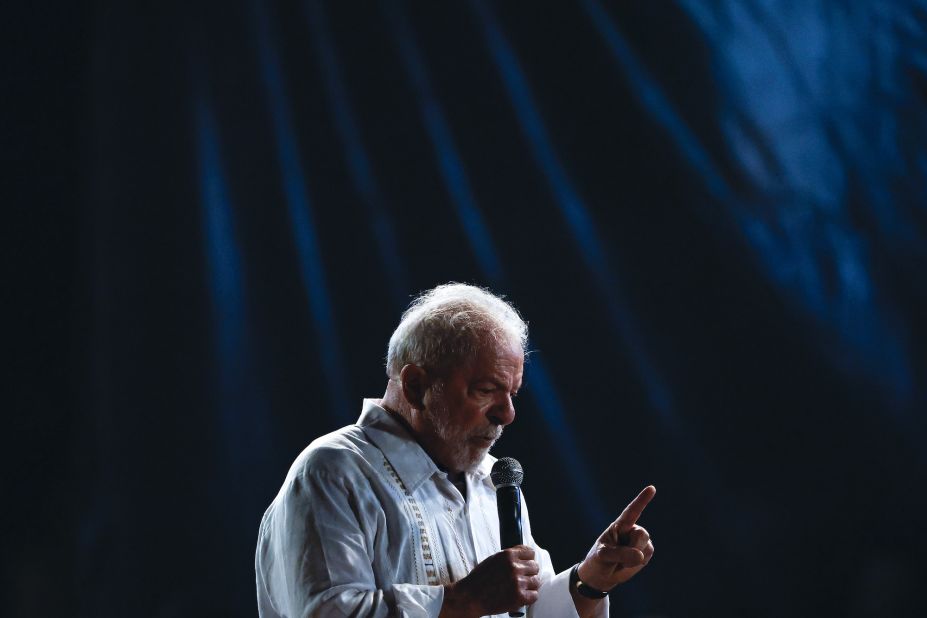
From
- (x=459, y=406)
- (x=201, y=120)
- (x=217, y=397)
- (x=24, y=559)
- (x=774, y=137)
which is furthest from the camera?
(x=774, y=137)

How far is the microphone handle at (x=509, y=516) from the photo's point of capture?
5.74ft

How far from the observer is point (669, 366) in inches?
148

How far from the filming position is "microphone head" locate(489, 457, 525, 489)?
182cm

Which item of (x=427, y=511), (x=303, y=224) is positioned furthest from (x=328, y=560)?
(x=303, y=224)

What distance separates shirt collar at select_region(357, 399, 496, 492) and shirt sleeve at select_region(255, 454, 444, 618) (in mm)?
124

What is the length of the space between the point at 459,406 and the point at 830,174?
9.02 ft

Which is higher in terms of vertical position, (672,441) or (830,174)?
(830,174)

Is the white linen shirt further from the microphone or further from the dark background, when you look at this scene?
the dark background

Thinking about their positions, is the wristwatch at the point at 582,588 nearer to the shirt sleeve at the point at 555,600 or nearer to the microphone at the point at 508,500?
the shirt sleeve at the point at 555,600

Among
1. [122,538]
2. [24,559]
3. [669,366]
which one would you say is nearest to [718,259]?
[669,366]

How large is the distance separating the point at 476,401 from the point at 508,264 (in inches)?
84.0

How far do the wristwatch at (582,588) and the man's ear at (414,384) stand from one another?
0.50 metres

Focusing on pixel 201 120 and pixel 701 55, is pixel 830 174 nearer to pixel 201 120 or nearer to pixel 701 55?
pixel 701 55

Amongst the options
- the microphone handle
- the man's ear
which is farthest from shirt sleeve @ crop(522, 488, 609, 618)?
the man's ear
